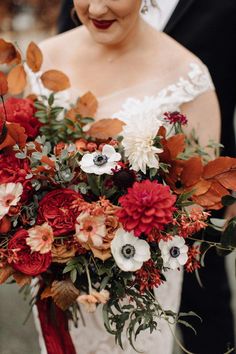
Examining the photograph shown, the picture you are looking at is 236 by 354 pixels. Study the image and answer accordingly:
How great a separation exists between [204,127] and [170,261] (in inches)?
28.6

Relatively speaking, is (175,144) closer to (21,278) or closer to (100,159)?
(100,159)

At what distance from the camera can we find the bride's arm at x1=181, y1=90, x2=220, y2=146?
2.33 meters

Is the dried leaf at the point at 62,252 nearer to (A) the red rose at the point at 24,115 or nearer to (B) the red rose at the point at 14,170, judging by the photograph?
(B) the red rose at the point at 14,170

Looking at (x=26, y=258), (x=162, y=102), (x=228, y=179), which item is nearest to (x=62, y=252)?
(x=26, y=258)

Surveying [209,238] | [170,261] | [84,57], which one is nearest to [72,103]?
[84,57]

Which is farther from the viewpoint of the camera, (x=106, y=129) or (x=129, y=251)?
(x=106, y=129)

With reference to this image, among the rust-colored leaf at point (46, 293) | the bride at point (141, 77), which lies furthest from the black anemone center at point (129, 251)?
the bride at point (141, 77)

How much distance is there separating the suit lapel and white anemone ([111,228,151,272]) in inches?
56.1

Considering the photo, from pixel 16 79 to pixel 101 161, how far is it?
0.52 m

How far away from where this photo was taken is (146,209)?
159 cm

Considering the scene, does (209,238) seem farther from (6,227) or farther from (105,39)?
(6,227)

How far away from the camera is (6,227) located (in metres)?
1.73

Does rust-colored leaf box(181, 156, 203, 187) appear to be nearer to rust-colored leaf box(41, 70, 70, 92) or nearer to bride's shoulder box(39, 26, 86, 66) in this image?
rust-colored leaf box(41, 70, 70, 92)

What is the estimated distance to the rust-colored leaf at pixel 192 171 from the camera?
1.75 meters
